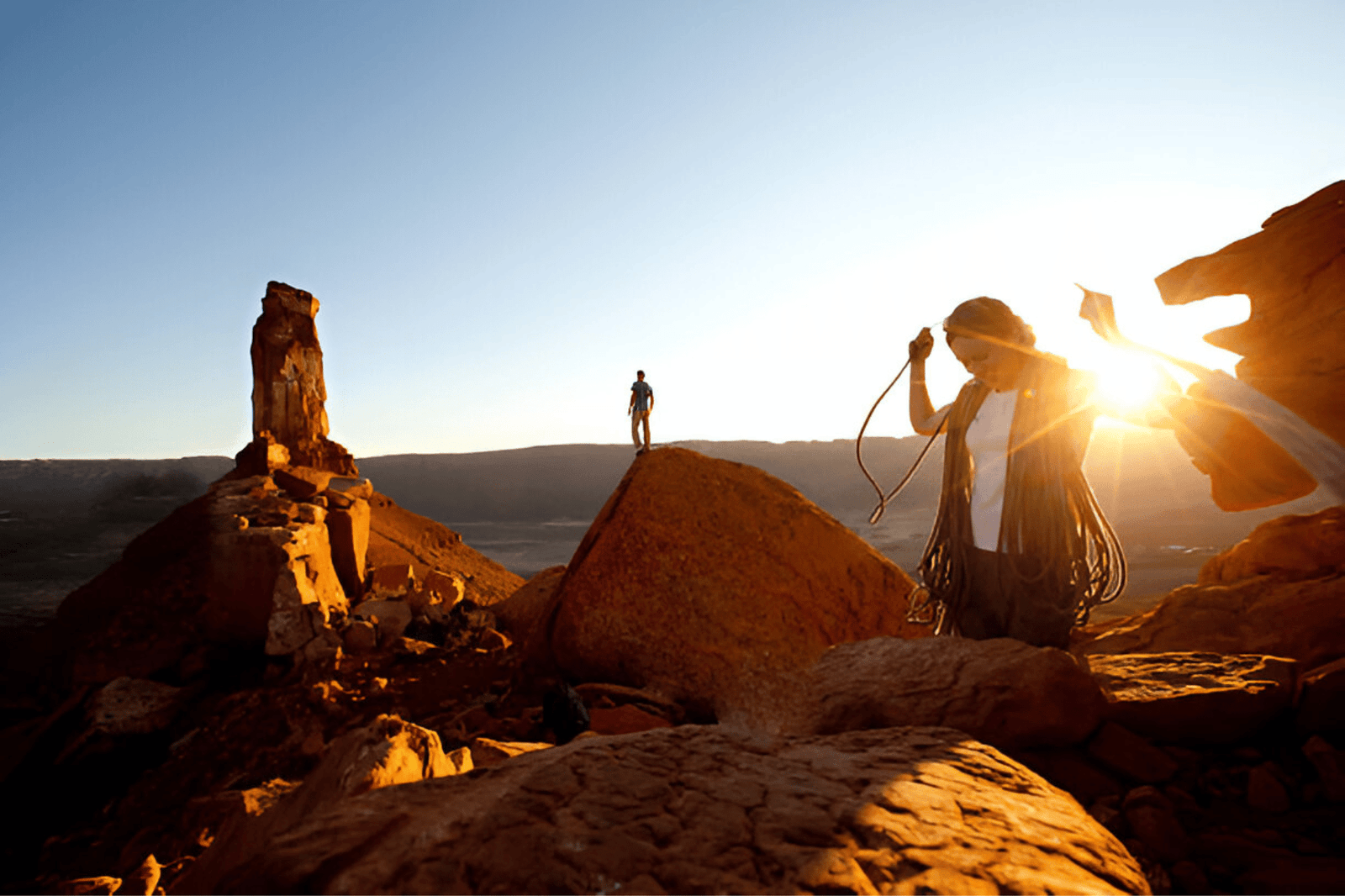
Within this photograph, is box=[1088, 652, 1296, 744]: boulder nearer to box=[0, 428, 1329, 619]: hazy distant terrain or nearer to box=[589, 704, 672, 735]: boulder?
box=[0, 428, 1329, 619]: hazy distant terrain

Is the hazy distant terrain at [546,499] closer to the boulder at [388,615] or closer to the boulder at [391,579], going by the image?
the boulder at [391,579]

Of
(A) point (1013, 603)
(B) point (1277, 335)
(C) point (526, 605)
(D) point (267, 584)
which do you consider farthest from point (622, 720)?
(D) point (267, 584)

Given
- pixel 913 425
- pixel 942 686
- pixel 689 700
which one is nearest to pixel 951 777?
pixel 942 686

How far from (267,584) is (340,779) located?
19.1ft

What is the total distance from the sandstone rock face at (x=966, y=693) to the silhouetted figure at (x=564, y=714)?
1.18 meters

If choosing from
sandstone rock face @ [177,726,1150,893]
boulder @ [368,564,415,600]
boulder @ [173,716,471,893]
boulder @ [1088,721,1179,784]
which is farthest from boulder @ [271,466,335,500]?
boulder @ [1088,721,1179,784]

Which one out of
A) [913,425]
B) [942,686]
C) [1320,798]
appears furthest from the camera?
[913,425]

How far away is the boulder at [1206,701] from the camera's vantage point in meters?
→ 1.82

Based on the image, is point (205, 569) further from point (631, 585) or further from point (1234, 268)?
point (1234, 268)

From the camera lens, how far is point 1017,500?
2.17 metres

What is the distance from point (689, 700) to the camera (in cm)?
325

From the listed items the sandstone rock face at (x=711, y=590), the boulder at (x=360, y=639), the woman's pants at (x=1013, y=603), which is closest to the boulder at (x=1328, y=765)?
the woman's pants at (x=1013, y=603)

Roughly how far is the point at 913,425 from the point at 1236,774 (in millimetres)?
1445

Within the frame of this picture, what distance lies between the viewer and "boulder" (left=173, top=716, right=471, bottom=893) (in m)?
1.42
